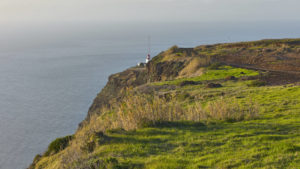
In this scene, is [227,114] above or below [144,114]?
below

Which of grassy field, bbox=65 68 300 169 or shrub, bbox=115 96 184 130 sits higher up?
shrub, bbox=115 96 184 130

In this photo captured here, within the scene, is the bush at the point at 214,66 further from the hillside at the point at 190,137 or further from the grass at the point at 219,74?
the hillside at the point at 190,137

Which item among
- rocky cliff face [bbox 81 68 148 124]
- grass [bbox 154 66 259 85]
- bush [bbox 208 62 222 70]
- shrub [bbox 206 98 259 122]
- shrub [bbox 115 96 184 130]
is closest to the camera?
shrub [bbox 115 96 184 130]

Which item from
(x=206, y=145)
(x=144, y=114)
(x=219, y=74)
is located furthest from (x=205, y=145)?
(x=219, y=74)

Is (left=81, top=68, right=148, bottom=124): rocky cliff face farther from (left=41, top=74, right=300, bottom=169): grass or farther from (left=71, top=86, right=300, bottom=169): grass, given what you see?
(left=71, top=86, right=300, bottom=169): grass

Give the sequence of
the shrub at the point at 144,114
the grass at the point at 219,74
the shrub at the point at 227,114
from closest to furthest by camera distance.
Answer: the shrub at the point at 144,114 → the shrub at the point at 227,114 → the grass at the point at 219,74

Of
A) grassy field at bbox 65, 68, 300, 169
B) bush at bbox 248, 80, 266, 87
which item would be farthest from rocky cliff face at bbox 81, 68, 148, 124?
grassy field at bbox 65, 68, 300, 169

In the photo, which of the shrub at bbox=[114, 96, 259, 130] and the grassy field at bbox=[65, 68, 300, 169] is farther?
the shrub at bbox=[114, 96, 259, 130]

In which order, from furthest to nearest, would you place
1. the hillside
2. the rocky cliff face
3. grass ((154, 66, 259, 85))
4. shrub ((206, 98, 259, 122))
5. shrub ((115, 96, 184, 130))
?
the rocky cliff face
grass ((154, 66, 259, 85))
shrub ((206, 98, 259, 122))
shrub ((115, 96, 184, 130))
the hillside

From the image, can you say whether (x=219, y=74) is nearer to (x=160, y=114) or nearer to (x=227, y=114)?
(x=227, y=114)

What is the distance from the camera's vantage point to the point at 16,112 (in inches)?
2516

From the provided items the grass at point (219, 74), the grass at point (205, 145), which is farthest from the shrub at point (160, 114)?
the grass at point (219, 74)

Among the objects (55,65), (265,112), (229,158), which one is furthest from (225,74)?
(55,65)

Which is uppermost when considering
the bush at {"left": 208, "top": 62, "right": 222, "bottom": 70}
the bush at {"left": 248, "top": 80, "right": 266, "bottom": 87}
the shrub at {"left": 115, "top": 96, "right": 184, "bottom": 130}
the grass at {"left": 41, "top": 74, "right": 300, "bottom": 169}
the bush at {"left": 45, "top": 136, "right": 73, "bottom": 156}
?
the bush at {"left": 208, "top": 62, "right": 222, "bottom": 70}
